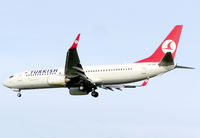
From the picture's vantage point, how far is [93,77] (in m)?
52.4

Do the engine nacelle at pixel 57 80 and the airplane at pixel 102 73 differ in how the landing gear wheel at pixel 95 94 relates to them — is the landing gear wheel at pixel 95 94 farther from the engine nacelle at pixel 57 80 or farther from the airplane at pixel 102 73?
the engine nacelle at pixel 57 80

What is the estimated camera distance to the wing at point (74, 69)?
47531mm

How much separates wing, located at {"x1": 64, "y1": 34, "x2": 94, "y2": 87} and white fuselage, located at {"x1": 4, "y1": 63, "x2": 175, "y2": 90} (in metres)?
0.71

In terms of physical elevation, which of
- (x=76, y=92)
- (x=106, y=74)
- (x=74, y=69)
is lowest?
(x=76, y=92)

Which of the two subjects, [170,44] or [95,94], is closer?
[170,44]

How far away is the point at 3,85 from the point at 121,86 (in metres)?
12.7

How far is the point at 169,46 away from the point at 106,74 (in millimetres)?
6855

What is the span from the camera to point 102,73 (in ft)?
171

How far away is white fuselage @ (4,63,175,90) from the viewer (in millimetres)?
50812

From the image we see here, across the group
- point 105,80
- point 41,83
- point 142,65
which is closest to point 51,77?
point 41,83

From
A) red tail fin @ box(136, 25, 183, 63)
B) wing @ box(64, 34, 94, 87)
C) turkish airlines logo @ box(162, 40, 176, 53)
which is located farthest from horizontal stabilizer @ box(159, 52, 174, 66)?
wing @ box(64, 34, 94, 87)

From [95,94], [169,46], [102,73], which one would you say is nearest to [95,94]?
[95,94]

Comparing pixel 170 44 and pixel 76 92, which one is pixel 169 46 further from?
pixel 76 92

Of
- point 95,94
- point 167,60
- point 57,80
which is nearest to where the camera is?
point 167,60
